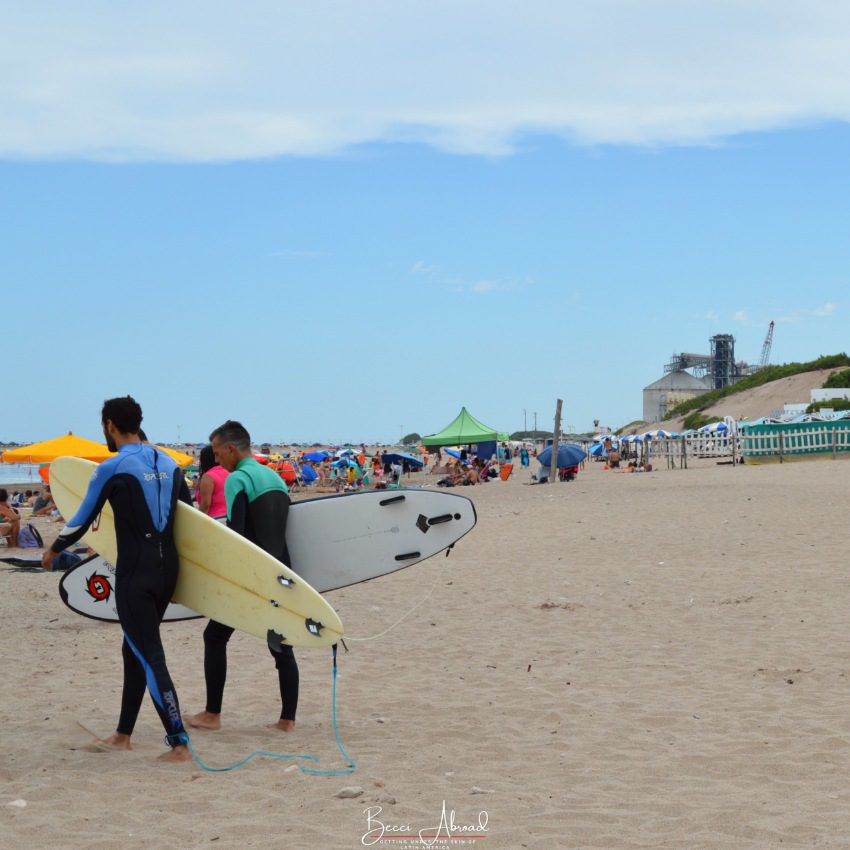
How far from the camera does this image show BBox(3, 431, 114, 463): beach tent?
58.0 feet

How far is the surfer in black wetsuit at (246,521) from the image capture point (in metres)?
5.14

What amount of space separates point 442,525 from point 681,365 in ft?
429

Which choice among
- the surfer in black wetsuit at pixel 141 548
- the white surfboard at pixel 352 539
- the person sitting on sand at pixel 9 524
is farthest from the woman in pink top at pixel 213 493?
the person sitting on sand at pixel 9 524

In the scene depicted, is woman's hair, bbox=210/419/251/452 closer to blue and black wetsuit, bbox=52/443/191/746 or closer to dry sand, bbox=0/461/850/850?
blue and black wetsuit, bbox=52/443/191/746

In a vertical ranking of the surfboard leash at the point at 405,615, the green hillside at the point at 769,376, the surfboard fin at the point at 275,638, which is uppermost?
the green hillside at the point at 769,376

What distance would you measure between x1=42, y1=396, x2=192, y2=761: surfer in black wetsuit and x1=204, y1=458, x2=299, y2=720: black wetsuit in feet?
1.32

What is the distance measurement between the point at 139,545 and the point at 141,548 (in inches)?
0.6

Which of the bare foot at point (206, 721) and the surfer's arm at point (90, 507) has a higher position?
the surfer's arm at point (90, 507)

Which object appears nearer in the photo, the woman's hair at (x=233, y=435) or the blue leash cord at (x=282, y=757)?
the blue leash cord at (x=282, y=757)

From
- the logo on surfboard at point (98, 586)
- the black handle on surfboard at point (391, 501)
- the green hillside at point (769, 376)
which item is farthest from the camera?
the green hillside at point (769, 376)

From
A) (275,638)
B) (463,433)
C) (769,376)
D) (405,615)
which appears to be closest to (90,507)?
(275,638)

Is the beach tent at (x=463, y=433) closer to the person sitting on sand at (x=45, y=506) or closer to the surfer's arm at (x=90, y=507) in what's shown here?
the person sitting on sand at (x=45, y=506)

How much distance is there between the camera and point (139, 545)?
4.67 m

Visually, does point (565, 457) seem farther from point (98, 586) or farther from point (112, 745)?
point (112, 745)
